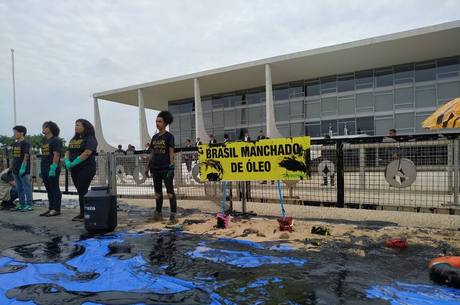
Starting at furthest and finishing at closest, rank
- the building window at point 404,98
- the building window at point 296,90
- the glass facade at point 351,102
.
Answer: the building window at point 296,90, the building window at point 404,98, the glass facade at point 351,102

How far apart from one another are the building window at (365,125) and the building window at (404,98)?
208 cm

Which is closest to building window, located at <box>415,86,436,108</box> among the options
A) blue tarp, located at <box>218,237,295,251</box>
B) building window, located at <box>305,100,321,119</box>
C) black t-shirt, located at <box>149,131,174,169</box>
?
building window, located at <box>305,100,321,119</box>

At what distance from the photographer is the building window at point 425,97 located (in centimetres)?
2409

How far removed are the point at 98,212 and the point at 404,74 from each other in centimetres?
2591

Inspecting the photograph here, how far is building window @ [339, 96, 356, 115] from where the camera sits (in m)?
26.9

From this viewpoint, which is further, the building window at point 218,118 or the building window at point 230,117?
the building window at point 218,118

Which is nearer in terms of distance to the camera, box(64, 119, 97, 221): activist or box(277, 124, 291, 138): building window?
box(64, 119, 97, 221): activist

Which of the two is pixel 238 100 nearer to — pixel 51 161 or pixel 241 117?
pixel 241 117

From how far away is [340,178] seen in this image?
6.00m

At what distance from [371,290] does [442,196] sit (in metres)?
3.45

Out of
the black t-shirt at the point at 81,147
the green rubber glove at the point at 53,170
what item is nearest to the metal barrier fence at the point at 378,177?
the black t-shirt at the point at 81,147

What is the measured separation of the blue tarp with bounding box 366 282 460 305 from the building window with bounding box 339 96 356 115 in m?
25.4

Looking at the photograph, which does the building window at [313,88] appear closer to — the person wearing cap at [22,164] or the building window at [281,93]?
the building window at [281,93]

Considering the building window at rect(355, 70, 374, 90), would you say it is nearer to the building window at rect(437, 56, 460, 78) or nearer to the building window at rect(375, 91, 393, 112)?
the building window at rect(375, 91, 393, 112)
